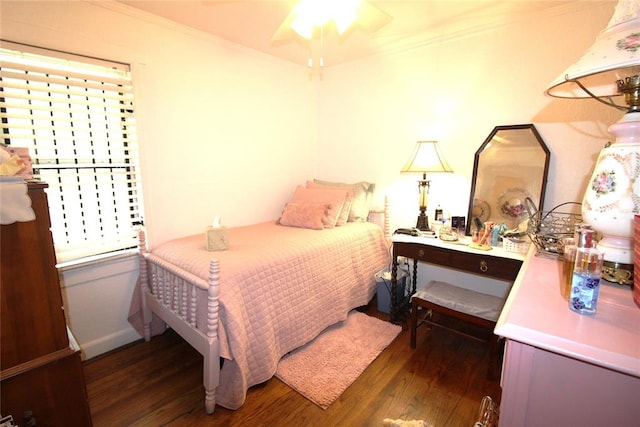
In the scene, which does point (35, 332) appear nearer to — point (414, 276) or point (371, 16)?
point (371, 16)

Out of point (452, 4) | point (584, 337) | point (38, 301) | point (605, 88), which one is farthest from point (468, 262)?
point (38, 301)

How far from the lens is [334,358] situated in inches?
79.9

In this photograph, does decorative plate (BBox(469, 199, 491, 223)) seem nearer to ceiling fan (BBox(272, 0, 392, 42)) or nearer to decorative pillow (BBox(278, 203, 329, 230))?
decorative pillow (BBox(278, 203, 329, 230))

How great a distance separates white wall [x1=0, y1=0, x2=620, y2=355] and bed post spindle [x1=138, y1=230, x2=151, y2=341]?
0.31 feet

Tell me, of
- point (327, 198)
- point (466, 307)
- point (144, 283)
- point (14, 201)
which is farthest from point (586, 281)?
point (144, 283)

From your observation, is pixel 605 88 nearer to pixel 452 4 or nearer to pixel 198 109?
pixel 452 4

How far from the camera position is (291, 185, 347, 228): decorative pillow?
271 cm

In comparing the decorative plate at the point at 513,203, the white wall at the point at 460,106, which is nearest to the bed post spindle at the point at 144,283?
the white wall at the point at 460,106

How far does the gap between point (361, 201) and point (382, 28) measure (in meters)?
1.47

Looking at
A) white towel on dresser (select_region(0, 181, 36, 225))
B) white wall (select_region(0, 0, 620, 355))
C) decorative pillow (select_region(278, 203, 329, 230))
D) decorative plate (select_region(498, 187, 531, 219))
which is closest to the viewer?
white towel on dresser (select_region(0, 181, 36, 225))

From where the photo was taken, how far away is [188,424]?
1545mm

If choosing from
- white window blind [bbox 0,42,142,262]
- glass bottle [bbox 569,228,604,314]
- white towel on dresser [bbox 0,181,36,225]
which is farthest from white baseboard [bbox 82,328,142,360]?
glass bottle [bbox 569,228,604,314]

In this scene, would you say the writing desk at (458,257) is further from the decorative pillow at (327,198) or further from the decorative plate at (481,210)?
the decorative pillow at (327,198)

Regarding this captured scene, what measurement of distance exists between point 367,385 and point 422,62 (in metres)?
2.57
